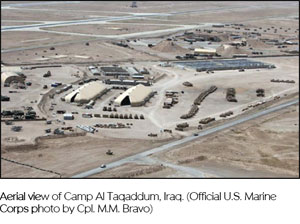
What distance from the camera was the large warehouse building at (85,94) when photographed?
204 ft

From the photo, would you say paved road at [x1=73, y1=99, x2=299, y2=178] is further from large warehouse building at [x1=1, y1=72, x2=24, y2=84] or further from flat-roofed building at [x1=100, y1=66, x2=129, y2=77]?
large warehouse building at [x1=1, y1=72, x2=24, y2=84]

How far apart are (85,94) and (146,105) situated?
7092 millimetres

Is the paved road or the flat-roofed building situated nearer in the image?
the paved road

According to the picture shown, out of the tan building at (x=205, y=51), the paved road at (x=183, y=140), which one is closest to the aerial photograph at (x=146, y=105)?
the paved road at (x=183, y=140)

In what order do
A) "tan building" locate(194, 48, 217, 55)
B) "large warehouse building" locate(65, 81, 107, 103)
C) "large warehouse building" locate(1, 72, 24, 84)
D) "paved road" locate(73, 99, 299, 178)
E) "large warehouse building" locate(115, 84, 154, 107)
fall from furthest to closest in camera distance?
"tan building" locate(194, 48, 217, 55) < "large warehouse building" locate(1, 72, 24, 84) < "large warehouse building" locate(65, 81, 107, 103) < "large warehouse building" locate(115, 84, 154, 107) < "paved road" locate(73, 99, 299, 178)

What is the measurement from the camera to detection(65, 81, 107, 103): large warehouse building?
6206cm

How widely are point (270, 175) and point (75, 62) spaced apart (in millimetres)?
55844

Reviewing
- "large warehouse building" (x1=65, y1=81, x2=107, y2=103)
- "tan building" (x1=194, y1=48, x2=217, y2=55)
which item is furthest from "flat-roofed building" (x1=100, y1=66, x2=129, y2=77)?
"tan building" (x1=194, y1=48, x2=217, y2=55)

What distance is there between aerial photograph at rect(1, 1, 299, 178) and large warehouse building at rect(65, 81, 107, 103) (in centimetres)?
17

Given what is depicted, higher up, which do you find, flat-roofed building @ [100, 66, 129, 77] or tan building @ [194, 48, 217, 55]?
tan building @ [194, 48, 217, 55]

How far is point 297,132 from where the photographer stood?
5119 cm

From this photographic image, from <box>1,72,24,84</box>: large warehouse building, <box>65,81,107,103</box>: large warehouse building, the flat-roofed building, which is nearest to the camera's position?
<box>65,81,107,103</box>: large warehouse building

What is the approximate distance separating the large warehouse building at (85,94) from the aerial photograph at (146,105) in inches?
6.8

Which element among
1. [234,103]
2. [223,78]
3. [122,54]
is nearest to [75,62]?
[122,54]
